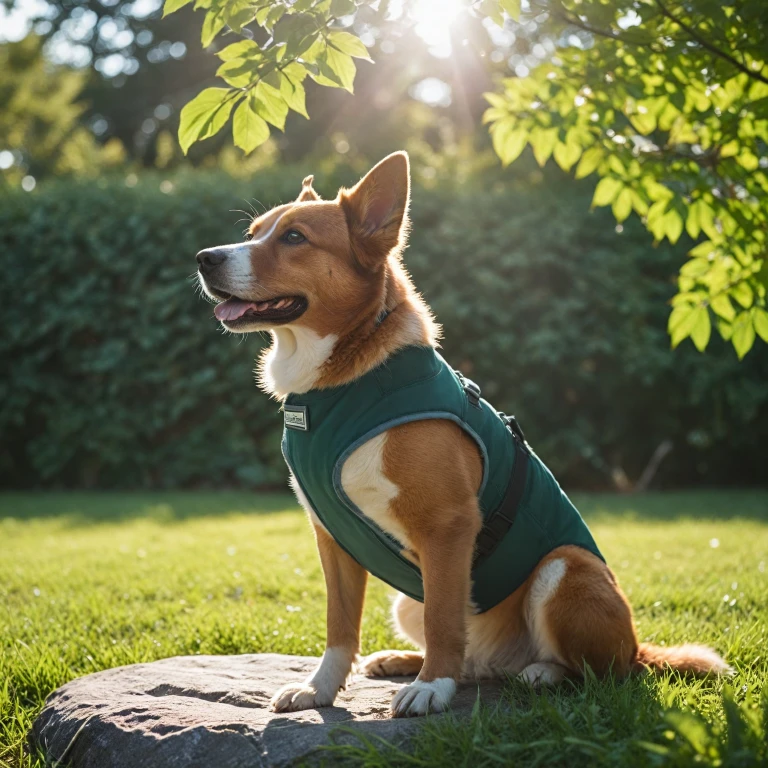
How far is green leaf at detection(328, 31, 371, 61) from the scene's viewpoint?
2643 millimetres

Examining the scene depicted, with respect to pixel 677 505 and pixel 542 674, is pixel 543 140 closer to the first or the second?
pixel 542 674

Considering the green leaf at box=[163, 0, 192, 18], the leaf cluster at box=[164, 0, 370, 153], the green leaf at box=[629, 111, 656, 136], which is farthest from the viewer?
the green leaf at box=[629, 111, 656, 136]

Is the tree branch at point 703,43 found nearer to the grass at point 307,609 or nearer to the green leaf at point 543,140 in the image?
the green leaf at point 543,140

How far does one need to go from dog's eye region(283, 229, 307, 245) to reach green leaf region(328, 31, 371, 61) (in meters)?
0.68

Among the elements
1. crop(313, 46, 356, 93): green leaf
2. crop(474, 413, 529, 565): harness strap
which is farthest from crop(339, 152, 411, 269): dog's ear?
crop(474, 413, 529, 565): harness strap

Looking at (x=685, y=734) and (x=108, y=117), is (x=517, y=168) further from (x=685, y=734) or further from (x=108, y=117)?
(x=108, y=117)

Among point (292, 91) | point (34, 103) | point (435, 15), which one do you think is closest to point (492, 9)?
point (435, 15)

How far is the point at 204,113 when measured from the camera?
2.71m

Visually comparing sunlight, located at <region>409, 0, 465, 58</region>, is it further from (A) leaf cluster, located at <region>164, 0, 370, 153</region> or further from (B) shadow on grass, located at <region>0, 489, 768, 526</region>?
(B) shadow on grass, located at <region>0, 489, 768, 526</region>

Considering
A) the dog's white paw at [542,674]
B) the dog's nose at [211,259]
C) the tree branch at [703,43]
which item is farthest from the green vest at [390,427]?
the tree branch at [703,43]

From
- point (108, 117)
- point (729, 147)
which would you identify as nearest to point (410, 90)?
point (108, 117)

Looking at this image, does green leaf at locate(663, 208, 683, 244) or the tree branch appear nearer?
the tree branch

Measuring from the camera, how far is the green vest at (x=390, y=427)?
8.89 ft

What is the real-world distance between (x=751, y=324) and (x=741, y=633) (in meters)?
1.36
